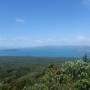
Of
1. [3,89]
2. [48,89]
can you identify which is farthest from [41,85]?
[3,89]

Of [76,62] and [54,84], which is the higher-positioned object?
[76,62]

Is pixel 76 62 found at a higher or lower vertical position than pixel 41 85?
higher

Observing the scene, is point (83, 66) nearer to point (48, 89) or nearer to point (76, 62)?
point (76, 62)

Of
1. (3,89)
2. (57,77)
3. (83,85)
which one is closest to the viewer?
(83,85)

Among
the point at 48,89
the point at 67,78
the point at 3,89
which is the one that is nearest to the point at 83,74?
the point at 67,78

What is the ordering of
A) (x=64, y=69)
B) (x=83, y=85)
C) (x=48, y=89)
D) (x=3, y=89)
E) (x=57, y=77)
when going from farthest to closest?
(x=3, y=89) < (x=64, y=69) < (x=57, y=77) < (x=48, y=89) < (x=83, y=85)

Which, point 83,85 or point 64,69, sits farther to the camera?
point 64,69

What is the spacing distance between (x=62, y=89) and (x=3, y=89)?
190 inches

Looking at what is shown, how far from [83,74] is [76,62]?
3.88 ft

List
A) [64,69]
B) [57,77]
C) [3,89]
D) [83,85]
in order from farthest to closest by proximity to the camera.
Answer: [3,89] → [64,69] → [57,77] → [83,85]

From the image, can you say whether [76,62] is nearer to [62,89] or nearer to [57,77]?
[57,77]

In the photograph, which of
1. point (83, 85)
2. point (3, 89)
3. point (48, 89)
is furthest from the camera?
point (3, 89)

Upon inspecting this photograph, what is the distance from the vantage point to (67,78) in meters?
10.3

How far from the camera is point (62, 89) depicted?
9.48 metres
